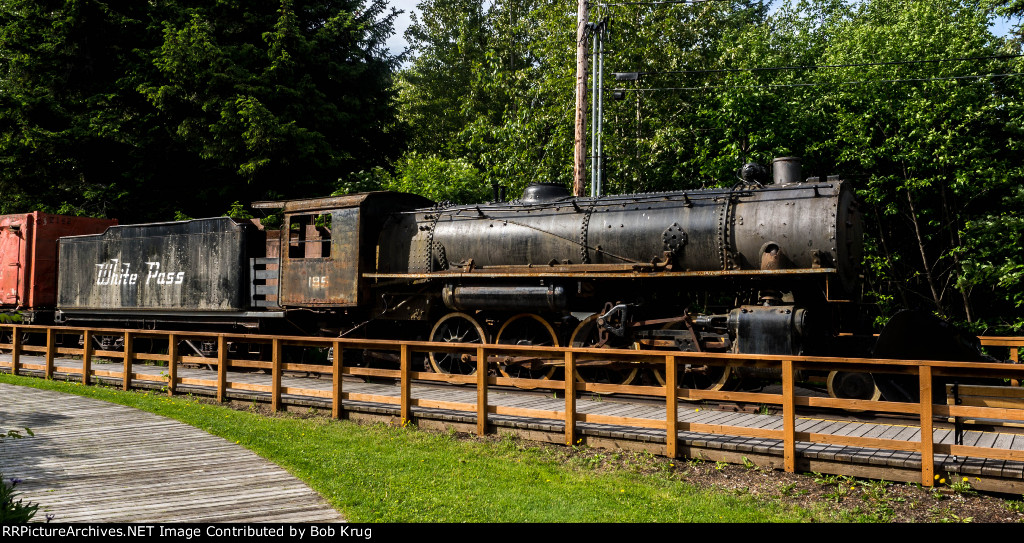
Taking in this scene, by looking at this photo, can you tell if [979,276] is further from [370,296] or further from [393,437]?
[393,437]

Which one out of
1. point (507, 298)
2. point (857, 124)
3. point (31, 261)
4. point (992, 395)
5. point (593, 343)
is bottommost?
point (992, 395)

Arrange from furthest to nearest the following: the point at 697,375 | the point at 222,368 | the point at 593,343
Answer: the point at 593,343
the point at 222,368
the point at 697,375

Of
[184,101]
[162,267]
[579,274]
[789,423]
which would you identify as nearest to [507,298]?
[579,274]

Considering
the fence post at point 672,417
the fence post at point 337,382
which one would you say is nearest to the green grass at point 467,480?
the fence post at point 672,417

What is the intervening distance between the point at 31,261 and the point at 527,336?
41.4 ft

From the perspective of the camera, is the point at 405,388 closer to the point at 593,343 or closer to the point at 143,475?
the point at 143,475

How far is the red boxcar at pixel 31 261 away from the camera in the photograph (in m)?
17.2

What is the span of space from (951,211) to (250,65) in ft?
61.8

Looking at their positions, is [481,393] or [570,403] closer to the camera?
[570,403]

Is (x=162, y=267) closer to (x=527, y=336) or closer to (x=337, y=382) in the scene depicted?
(x=337, y=382)

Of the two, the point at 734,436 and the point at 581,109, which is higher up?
the point at 581,109

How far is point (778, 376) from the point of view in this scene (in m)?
8.48

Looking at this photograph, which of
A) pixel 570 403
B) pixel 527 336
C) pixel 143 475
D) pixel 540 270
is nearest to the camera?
pixel 143 475

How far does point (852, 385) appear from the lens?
8.37m
